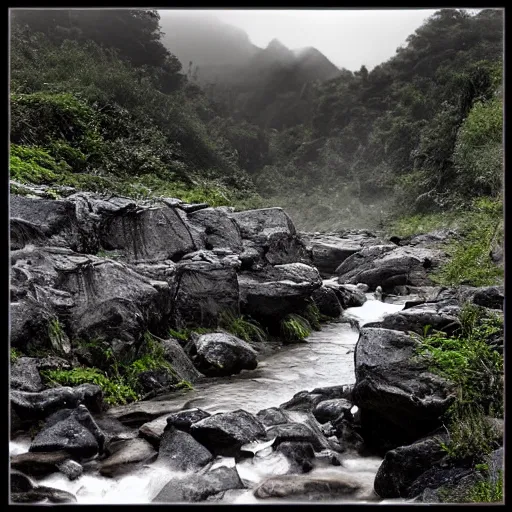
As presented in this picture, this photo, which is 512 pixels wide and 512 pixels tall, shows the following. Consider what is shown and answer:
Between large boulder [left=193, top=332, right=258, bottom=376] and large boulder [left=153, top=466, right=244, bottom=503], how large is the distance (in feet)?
7.98

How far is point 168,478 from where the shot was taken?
3.17 m

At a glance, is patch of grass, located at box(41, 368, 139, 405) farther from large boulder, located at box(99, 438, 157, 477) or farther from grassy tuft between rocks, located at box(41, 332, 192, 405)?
large boulder, located at box(99, 438, 157, 477)

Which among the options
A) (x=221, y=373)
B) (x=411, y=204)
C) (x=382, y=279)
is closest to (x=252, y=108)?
(x=221, y=373)

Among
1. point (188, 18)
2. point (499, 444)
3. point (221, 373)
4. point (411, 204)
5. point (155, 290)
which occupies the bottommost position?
point (221, 373)

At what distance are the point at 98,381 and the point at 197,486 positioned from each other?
212 cm

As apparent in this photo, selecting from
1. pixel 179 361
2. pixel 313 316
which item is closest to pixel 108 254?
pixel 179 361

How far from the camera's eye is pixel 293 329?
300 inches

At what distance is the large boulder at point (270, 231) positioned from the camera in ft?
30.0

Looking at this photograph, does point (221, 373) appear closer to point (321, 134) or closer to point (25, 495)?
point (25, 495)

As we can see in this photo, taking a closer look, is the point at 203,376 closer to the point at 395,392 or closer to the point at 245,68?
the point at 395,392

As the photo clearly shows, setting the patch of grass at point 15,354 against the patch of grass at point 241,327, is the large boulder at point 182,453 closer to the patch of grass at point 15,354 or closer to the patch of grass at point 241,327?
the patch of grass at point 15,354

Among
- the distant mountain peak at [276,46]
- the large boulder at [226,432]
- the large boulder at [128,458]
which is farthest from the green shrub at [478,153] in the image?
the large boulder at [128,458]

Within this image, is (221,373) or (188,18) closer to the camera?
(188,18)

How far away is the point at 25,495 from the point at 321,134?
5.79 metres
